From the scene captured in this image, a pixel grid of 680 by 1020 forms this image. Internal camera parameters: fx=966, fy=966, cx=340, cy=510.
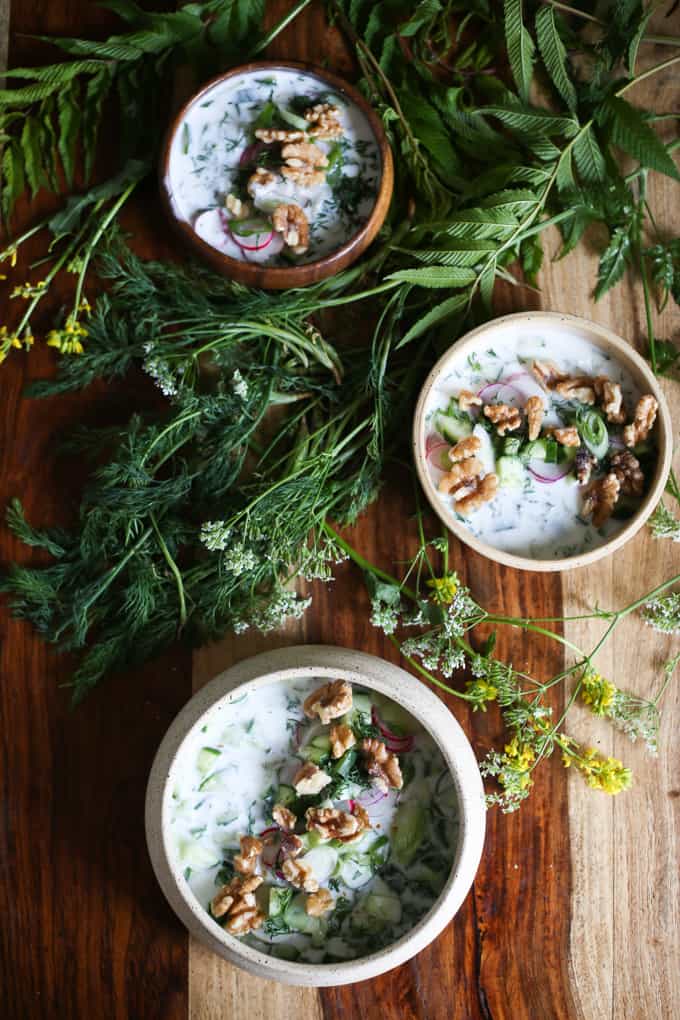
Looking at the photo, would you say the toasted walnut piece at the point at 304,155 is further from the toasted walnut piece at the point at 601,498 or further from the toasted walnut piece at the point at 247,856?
the toasted walnut piece at the point at 247,856

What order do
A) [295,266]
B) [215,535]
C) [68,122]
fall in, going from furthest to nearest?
1. [68,122]
2. [295,266]
3. [215,535]

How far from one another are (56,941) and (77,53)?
5.82ft

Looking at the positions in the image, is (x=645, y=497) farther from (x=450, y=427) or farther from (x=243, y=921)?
(x=243, y=921)

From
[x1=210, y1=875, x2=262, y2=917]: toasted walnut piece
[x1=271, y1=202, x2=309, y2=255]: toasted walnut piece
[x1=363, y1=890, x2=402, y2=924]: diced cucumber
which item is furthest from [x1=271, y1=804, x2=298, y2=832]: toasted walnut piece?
[x1=271, y1=202, x2=309, y2=255]: toasted walnut piece

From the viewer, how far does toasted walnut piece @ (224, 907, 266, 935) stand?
5.80 ft

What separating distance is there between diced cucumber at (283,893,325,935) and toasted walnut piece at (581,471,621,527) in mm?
914

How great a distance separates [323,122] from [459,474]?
728 mm

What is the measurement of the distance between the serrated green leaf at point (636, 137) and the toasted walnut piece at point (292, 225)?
612 mm

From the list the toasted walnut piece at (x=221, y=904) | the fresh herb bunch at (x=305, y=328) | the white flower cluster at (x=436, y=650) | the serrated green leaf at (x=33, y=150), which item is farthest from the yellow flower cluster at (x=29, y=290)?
the toasted walnut piece at (x=221, y=904)

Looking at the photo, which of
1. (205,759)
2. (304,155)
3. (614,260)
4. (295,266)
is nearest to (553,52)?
(614,260)

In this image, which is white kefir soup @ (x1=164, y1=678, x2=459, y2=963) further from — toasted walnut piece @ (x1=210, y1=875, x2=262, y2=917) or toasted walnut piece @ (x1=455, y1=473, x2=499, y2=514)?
toasted walnut piece @ (x1=455, y1=473, x2=499, y2=514)

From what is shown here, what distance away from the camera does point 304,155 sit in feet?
6.07

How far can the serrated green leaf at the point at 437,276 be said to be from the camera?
179cm

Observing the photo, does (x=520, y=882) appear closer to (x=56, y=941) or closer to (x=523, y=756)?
(x=523, y=756)
